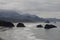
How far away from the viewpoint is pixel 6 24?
647 feet

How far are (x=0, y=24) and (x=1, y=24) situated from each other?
2587mm

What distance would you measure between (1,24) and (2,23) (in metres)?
4.26

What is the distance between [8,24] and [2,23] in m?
8.82

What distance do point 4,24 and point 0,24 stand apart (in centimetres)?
533

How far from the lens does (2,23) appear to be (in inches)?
7864

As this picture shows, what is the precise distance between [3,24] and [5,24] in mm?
2172

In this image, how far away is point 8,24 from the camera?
195 meters

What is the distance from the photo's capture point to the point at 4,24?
197 metres

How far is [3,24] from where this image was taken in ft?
646

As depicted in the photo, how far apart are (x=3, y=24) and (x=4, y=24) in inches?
41.9

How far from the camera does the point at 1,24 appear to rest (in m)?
196

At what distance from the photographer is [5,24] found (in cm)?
19750

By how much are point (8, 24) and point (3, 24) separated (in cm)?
598

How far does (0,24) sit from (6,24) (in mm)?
7034
